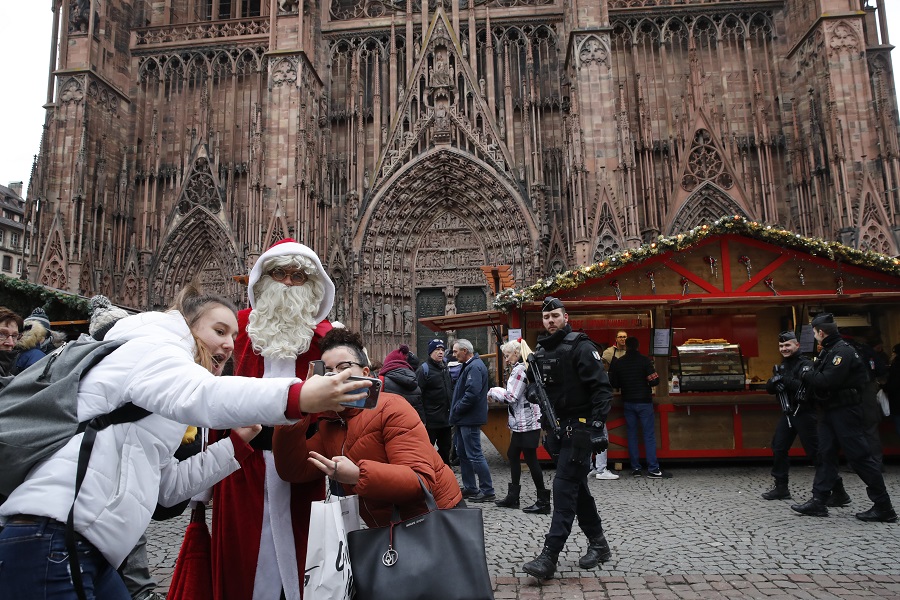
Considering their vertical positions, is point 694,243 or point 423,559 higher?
point 694,243

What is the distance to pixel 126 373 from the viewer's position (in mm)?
1592

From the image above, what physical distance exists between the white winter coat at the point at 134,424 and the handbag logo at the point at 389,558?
634 millimetres

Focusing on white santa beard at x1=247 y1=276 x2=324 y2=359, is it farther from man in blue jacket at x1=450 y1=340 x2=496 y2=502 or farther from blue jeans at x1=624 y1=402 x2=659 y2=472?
blue jeans at x1=624 y1=402 x2=659 y2=472

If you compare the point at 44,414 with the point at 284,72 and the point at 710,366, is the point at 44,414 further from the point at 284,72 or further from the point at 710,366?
the point at 284,72

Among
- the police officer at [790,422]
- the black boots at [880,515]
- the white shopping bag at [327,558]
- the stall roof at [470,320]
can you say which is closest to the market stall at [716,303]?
the stall roof at [470,320]

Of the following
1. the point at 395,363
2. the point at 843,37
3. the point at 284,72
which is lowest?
the point at 395,363

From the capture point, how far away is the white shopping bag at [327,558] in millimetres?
1736

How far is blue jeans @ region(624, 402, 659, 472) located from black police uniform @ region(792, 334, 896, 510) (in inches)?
88.7

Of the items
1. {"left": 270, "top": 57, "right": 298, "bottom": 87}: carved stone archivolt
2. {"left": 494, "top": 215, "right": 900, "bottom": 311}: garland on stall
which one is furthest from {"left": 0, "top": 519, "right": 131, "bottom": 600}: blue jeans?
{"left": 270, "top": 57, "right": 298, "bottom": 87}: carved stone archivolt

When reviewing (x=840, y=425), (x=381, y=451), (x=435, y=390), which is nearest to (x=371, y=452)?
(x=381, y=451)

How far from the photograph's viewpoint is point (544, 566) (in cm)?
391

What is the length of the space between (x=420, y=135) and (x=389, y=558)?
1677 cm

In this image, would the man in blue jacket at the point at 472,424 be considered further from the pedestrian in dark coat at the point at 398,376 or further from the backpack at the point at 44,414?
the backpack at the point at 44,414

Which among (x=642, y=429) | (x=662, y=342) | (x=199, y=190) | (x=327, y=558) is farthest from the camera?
(x=199, y=190)
